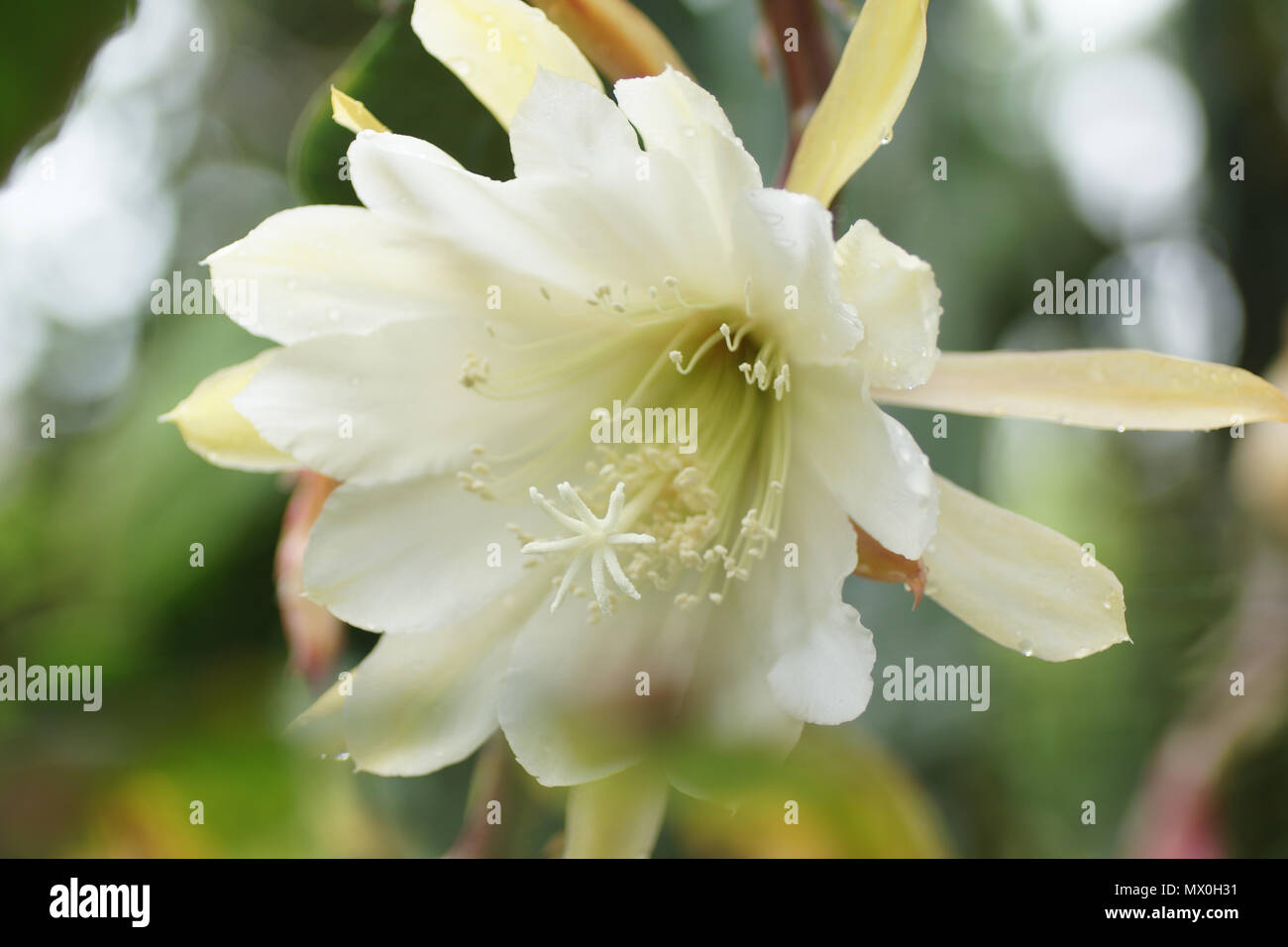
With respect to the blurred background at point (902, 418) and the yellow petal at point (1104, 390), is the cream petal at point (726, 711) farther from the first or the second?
the yellow petal at point (1104, 390)

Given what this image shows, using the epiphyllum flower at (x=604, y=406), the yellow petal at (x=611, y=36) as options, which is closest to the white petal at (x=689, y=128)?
the epiphyllum flower at (x=604, y=406)

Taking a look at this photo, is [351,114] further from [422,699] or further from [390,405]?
[422,699]

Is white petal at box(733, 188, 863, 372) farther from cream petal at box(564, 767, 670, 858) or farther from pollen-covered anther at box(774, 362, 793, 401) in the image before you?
cream petal at box(564, 767, 670, 858)

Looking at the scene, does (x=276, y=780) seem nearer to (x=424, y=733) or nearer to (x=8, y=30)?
(x=424, y=733)

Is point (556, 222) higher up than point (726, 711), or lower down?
higher up

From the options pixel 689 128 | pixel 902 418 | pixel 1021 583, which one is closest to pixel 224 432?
pixel 689 128

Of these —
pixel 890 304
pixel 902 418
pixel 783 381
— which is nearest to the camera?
pixel 890 304
